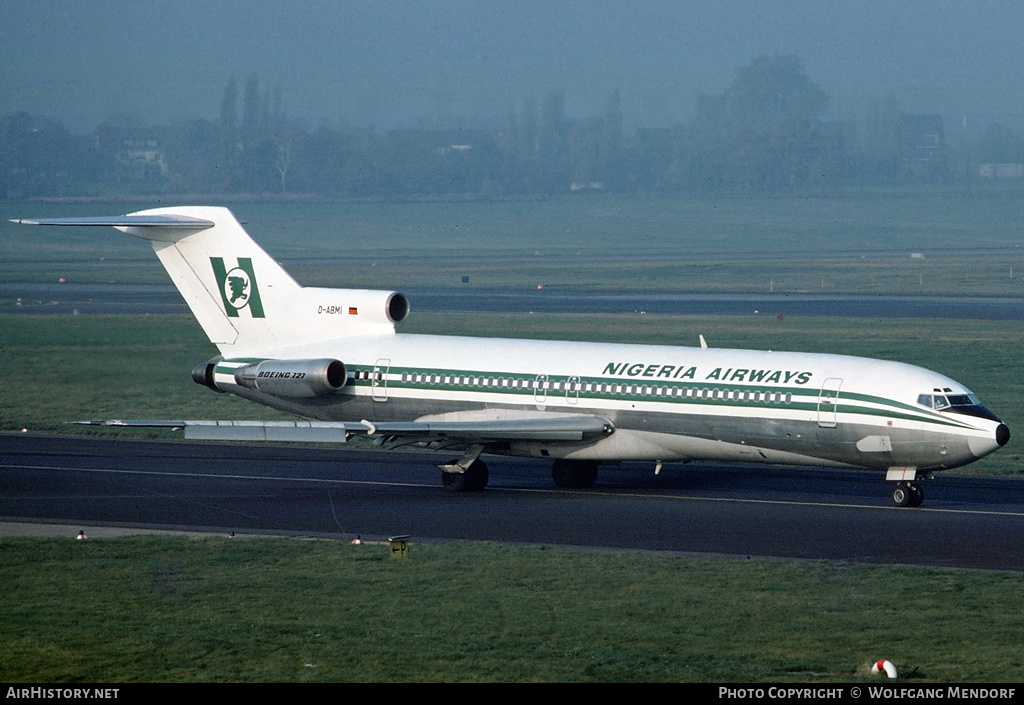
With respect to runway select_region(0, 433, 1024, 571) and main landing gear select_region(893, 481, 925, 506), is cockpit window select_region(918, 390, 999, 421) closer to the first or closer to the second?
main landing gear select_region(893, 481, 925, 506)

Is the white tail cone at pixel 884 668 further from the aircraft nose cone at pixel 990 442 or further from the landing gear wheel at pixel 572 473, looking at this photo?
the landing gear wheel at pixel 572 473

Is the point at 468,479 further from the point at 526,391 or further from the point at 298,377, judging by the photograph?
the point at 298,377

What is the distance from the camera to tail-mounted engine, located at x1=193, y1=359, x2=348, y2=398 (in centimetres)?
3647

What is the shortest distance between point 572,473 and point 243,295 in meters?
9.49

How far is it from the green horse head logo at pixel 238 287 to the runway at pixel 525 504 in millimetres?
3814

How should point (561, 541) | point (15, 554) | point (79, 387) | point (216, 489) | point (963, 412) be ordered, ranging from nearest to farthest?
point (15, 554)
point (561, 541)
point (963, 412)
point (216, 489)
point (79, 387)

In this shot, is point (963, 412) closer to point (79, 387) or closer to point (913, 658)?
point (913, 658)

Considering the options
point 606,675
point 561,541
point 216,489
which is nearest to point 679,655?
point 606,675

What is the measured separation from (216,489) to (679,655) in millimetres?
17335

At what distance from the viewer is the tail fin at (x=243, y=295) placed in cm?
3803

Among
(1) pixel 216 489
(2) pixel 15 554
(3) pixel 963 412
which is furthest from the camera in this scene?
(1) pixel 216 489

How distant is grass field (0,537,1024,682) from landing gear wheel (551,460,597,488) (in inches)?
333

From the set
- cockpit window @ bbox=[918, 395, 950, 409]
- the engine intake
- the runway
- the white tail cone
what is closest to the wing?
the runway

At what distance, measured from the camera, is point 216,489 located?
112 feet
